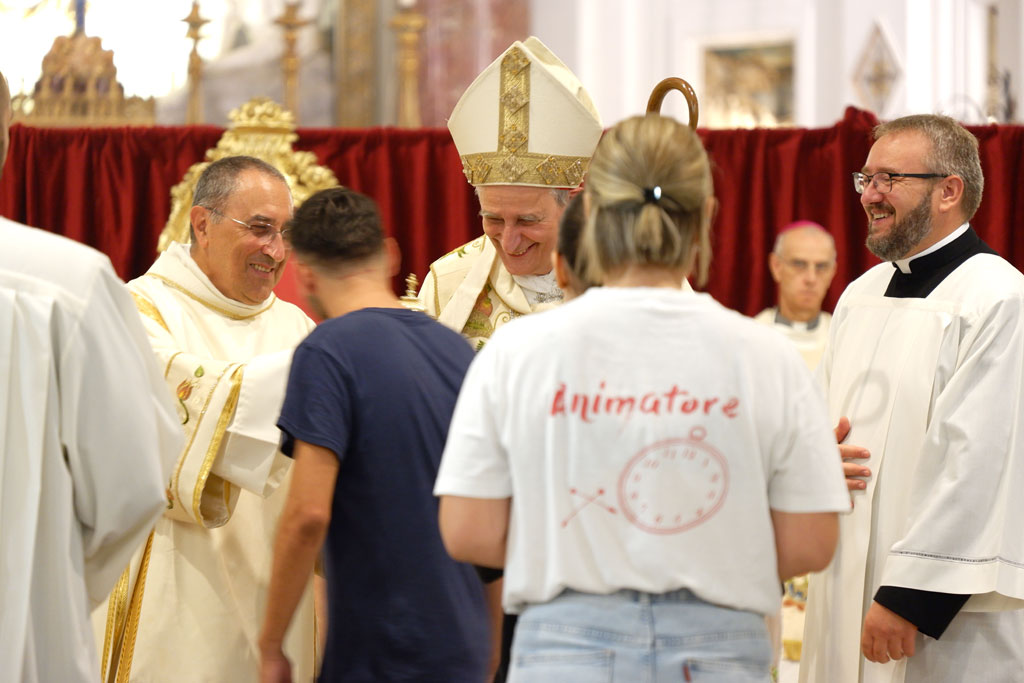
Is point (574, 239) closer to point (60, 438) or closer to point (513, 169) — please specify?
point (60, 438)

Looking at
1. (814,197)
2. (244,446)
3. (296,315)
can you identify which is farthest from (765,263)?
(244,446)

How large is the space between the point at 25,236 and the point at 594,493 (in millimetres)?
→ 1208

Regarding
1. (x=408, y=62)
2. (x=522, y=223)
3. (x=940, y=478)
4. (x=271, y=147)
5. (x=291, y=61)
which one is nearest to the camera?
(x=940, y=478)

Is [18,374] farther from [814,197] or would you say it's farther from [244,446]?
[814,197]

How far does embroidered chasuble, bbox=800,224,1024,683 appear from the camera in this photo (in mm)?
2930

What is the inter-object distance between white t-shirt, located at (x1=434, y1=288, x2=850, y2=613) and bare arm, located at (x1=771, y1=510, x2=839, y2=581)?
2 centimetres

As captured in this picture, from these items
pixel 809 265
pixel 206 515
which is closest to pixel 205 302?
pixel 206 515

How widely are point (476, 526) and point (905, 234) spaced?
1.74 metres

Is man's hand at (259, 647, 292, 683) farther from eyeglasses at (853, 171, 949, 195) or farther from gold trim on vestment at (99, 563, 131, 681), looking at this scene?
eyeglasses at (853, 171, 949, 195)

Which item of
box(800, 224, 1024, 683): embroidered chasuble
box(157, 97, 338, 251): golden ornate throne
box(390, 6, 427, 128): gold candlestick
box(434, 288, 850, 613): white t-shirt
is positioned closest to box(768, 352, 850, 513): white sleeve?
box(434, 288, 850, 613): white t-shirt

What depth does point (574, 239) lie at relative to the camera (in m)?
2.11

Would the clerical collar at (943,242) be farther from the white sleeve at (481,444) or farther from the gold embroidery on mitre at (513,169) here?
the white sleeve at (481,444)

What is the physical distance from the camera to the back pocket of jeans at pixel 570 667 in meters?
1.86

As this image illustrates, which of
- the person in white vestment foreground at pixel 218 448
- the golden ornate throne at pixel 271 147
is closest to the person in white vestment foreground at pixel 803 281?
the golden ornate throne at pixel 271 147
